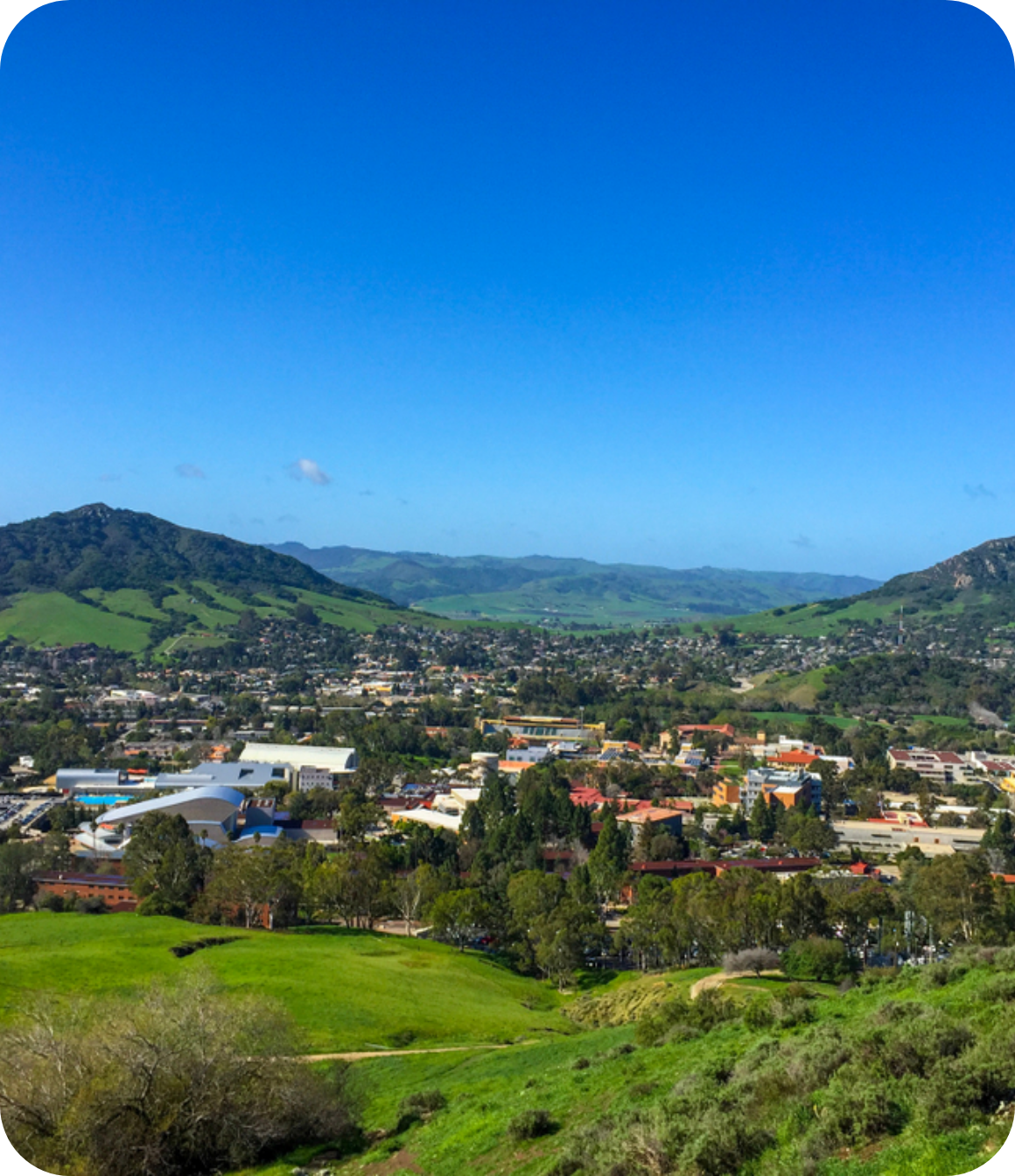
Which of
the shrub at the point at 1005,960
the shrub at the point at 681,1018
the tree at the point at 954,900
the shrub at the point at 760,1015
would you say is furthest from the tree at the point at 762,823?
Result: the shrub at the point at 1005,960

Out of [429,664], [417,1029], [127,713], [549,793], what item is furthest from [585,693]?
[417,1029]

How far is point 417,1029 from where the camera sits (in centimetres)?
1756

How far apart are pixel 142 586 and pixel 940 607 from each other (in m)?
104

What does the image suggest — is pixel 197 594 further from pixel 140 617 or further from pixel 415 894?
pixel 415 894

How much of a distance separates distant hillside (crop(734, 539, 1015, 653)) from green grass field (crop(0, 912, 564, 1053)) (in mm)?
92976

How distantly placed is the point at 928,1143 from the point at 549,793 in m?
34.1

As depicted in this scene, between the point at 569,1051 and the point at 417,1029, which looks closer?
the point at 569,1051

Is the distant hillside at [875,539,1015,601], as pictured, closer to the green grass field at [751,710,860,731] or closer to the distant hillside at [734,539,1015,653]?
the distant hillside at [734,539,1015,653]

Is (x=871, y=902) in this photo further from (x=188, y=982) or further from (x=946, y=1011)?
(x=188, y=982)

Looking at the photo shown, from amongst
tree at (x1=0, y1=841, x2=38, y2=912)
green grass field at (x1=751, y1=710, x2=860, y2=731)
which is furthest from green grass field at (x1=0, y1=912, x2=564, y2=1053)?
green grass field at (x1=751, y1=710, x2=860, y2=731)

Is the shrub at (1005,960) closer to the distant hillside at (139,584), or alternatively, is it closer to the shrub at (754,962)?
the shrub at (754,962)

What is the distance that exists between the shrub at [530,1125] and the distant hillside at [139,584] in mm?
100355

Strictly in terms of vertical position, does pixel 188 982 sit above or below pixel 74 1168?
above

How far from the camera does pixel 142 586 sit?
432 feet
